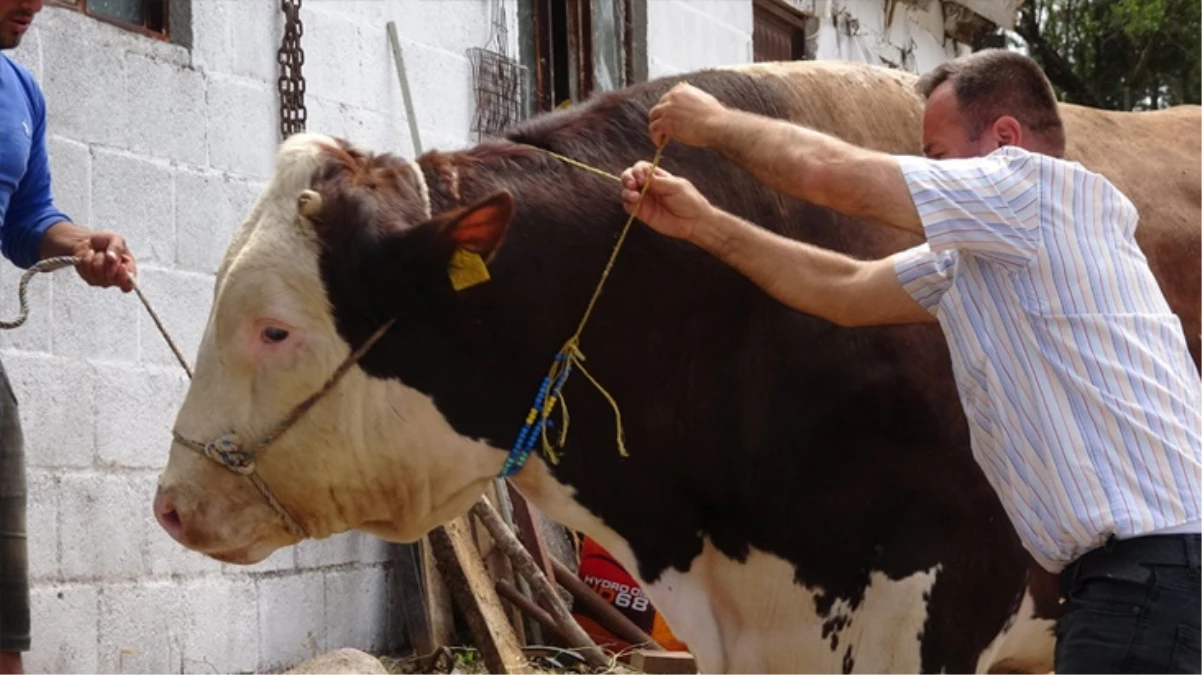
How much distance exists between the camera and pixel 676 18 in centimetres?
1002

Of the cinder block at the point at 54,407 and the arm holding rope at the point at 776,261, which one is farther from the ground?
the arm holding rope at the point at 776,261

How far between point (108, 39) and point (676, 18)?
4.76 metres

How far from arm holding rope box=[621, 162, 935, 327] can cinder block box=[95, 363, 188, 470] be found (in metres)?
2.69

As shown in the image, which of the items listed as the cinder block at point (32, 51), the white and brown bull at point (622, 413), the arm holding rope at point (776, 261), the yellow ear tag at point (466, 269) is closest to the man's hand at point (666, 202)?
the arm holding rope at point (776, 261)

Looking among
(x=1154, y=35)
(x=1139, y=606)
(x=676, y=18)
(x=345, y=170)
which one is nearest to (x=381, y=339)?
(x=345, y=170)


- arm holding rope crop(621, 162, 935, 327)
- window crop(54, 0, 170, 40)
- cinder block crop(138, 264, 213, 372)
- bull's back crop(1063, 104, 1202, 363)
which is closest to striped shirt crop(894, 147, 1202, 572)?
arm holding rope crop(621, 162, 935, 327)

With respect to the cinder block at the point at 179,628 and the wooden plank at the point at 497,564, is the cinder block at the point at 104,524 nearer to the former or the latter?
the cinder block at the point at 179,628

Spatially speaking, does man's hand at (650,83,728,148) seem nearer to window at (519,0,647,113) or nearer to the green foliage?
window at (519,0,647,113)

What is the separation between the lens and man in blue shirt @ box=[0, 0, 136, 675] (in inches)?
167

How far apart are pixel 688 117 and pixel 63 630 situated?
2.99 meters

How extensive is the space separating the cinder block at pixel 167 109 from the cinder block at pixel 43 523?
1.07 metres

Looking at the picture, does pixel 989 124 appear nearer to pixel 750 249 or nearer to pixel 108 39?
pixel 750 249

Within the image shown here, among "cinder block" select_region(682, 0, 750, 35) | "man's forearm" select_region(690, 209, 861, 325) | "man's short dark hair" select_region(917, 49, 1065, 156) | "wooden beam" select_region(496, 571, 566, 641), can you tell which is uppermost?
"cinder block" select_region(682, 0, 750, 35)

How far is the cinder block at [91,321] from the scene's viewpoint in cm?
554
